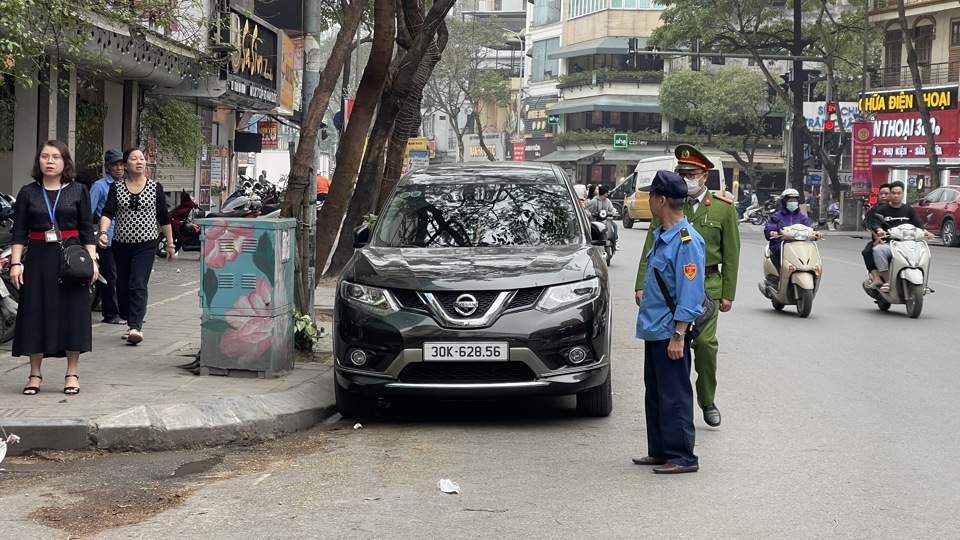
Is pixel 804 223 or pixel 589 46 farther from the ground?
pixel 589 46

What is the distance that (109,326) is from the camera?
1227 cm

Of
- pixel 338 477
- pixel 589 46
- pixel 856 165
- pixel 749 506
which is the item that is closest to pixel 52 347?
pixel 338 477

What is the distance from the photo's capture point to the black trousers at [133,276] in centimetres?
1105

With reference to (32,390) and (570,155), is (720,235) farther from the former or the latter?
(570,155)

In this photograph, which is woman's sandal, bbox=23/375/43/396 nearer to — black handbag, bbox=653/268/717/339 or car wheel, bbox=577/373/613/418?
car wheel, bbox=577/373/613/418

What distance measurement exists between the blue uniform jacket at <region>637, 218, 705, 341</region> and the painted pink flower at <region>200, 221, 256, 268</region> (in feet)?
11.3

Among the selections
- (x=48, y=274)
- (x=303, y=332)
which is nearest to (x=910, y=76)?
(x=303, y=332)

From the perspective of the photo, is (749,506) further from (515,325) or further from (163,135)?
(163,135)

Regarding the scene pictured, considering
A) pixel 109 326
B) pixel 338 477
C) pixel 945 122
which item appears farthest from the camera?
pixel 945 122

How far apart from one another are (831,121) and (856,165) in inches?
142

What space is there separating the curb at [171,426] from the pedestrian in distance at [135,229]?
3.39m

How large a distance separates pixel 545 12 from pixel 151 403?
8512cm

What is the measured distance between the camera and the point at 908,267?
50.0 feet

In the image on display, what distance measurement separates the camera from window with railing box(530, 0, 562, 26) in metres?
88.5
